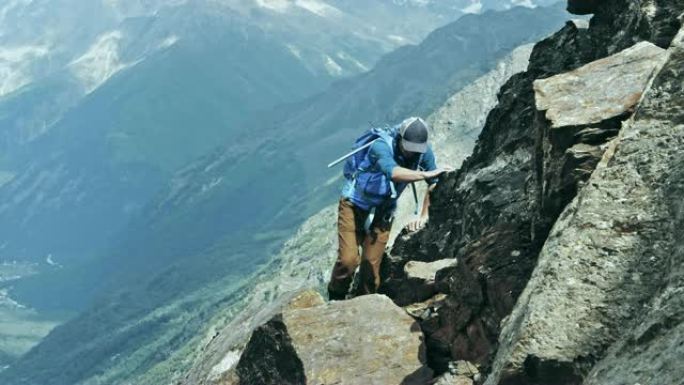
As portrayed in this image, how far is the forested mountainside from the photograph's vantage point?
10594 mm

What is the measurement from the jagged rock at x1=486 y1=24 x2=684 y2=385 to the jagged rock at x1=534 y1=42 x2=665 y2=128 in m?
2.22

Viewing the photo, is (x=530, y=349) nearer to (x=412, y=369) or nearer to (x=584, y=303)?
(x=584, y=303)

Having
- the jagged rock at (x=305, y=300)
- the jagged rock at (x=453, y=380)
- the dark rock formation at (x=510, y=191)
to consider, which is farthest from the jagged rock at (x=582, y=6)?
the jagged rock at (x=453, y=380)

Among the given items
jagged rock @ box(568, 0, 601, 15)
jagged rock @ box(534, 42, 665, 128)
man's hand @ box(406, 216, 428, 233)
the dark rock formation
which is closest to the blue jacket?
man's hand @ box(406, 216, 428, 233)

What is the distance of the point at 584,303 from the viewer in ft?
35.8

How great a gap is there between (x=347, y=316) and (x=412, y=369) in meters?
2.57

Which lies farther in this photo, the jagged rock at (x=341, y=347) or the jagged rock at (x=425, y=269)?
the jagged rock at (x=425, y=269)

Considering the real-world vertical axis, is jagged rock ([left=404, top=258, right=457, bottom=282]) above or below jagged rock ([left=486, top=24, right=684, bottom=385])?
below

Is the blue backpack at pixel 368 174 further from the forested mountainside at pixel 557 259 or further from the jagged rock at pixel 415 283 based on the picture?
the forested mountainside at pixel 557 259

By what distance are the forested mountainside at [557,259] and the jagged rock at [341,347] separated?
0.12ft

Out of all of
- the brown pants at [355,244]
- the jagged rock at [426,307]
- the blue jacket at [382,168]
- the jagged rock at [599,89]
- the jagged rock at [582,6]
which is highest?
the jagged rock at [582,6]

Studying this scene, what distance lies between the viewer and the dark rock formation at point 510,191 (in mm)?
14523

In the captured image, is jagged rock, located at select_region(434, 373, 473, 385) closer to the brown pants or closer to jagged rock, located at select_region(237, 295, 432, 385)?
jagged rock, located at select_region(237, 295, 432, 385)

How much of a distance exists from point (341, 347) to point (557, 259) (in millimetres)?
7925
